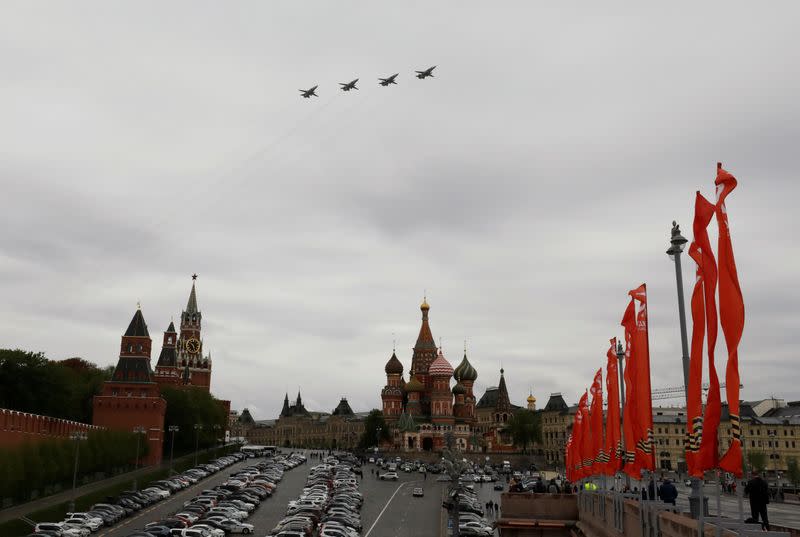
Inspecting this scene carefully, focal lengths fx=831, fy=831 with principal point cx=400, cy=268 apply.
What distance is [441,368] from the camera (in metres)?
154

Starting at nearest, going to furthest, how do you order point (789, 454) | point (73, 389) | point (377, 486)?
1. point (377, 486)
2. point (73, 389)
3. point (789, 454)

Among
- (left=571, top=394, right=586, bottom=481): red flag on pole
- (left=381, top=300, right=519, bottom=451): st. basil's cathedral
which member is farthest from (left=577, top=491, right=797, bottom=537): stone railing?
(left=381, top=300, right=519, bottom=451): st. basil's cathedral

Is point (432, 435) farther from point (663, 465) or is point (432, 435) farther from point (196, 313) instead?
point (196, 313)

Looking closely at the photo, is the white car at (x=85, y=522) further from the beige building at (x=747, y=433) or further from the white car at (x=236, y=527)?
the beige building at (x=747, y=433)

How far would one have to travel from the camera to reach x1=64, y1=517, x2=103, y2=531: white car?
5176 cm

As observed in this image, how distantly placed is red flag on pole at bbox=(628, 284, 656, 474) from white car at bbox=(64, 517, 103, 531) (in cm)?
3887

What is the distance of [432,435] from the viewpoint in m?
149

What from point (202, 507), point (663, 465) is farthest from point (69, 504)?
point (663, 465)

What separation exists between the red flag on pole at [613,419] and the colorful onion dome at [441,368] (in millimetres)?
117546

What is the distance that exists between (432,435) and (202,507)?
90704mm

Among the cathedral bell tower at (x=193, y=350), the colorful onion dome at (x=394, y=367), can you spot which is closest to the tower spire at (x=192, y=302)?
the cathedral bell tower at (x=193, y=350)

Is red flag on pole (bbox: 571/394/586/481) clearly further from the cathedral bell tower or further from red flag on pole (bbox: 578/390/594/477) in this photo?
the cathedral bell tower

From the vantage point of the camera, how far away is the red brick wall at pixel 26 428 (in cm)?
6450

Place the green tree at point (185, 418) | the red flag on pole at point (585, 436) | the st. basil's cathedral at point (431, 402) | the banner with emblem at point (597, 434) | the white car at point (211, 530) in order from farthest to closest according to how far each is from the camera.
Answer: the st. basil's cathedral at point (431, 402) < the green tree at point (185, 418) < the white car at point (211, 530) < the red flag on pole at point (585, 436) < the banner with emblem at point (597, 434)
